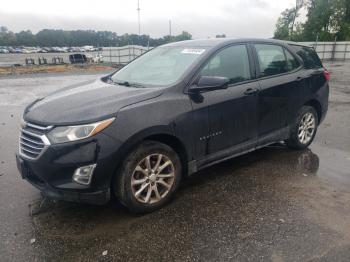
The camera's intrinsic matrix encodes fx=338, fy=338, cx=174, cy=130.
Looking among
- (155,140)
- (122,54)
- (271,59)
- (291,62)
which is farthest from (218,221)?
(122,54)

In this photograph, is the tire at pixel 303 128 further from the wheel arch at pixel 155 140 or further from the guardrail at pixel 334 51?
the guardrail at pixel 334 51

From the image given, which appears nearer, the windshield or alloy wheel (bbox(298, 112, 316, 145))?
the windshield

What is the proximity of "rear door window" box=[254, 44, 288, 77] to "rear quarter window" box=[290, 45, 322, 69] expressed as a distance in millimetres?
438

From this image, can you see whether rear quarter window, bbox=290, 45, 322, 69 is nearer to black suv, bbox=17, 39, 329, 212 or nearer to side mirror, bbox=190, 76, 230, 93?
black suv, bbox=17, 39, 329, 212

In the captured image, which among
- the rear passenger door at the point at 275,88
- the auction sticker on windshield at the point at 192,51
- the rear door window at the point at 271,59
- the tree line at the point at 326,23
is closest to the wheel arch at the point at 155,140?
the auction sticker on windshield at the point at 192,51

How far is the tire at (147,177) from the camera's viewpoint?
3275mm

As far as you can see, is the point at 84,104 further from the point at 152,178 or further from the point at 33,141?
the point at 152,178

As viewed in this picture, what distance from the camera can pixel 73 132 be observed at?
9.97ft

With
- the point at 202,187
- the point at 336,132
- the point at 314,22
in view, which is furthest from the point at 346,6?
the point at 202,187

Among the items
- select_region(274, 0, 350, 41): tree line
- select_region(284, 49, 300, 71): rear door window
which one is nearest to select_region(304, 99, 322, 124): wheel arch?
select_region(284, 49, 300, 71): rear door window

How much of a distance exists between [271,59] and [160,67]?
5.36 feet

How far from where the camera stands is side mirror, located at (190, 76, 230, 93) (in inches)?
141

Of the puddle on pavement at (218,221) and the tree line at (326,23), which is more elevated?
the tree line at (326,23)

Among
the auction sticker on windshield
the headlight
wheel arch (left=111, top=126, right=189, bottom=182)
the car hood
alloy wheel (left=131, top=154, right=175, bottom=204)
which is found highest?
the auction sticker on windshield
